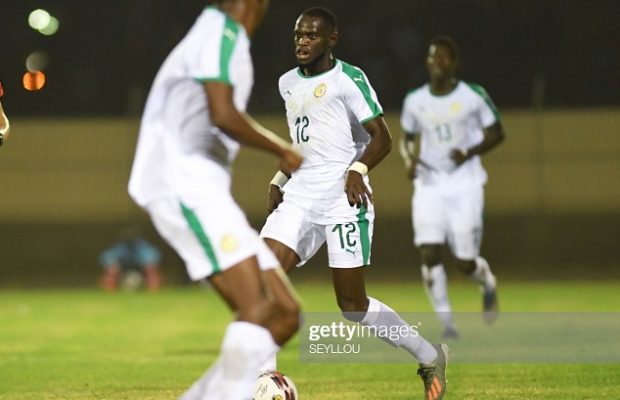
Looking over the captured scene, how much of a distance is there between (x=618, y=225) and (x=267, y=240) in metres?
14.8

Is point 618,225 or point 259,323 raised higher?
point 259,323

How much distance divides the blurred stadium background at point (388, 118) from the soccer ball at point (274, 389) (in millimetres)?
13865

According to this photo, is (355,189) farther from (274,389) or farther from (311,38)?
(274,389)

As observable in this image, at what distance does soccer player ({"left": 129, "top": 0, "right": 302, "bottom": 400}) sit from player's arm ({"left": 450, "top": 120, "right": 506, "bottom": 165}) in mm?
6725

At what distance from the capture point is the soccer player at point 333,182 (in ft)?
28.0

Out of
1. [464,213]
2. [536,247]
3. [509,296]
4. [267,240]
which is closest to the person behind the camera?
[267,240]

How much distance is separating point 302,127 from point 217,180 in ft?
8.55

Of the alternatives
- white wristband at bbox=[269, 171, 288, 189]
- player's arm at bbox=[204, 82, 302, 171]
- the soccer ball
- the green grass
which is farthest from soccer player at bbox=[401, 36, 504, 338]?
player's arm at bbox=[204, 82, 302, 171]

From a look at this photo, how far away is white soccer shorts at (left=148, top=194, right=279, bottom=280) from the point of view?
20.2 ft

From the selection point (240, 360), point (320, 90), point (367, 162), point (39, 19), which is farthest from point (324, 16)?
point (39, 19)

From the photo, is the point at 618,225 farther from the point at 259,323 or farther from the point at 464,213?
the point at 259,323

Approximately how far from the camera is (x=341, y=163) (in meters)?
8.85

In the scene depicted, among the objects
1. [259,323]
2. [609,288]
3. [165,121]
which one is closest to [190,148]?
[165,121]

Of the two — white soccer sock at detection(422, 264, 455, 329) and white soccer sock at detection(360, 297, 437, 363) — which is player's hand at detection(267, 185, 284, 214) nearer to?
white soccer sock at detection(360, 297, 437, 363)
